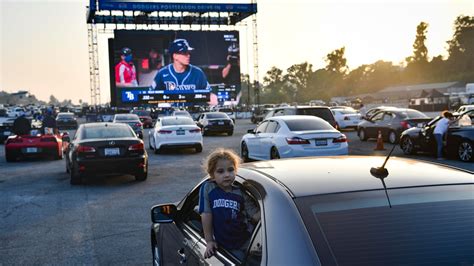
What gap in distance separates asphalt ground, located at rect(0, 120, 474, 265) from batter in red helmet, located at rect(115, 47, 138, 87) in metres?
36.7

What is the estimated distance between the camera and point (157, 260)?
192 inches

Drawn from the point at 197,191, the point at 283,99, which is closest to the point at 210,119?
the point at 197,191

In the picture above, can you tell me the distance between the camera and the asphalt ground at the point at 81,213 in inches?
257

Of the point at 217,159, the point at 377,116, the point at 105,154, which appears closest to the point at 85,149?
the point at 105,154

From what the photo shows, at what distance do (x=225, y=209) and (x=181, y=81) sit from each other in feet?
166

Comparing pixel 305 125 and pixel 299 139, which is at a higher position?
pixel 305 125

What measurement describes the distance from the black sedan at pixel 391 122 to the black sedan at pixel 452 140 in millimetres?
2233

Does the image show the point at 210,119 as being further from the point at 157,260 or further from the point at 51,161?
the point at 157,260

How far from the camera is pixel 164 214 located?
13.6 ft

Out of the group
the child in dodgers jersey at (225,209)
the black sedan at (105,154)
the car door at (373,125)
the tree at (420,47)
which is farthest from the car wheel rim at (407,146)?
the tree at (420,47)

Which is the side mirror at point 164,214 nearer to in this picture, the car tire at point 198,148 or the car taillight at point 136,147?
the car taillight at point 136,147

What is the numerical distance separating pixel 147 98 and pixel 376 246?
51.2 m

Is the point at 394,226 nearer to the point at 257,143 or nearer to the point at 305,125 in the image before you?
the point at 305,125

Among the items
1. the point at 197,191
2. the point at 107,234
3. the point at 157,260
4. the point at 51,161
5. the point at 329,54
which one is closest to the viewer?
the point at 197,191
